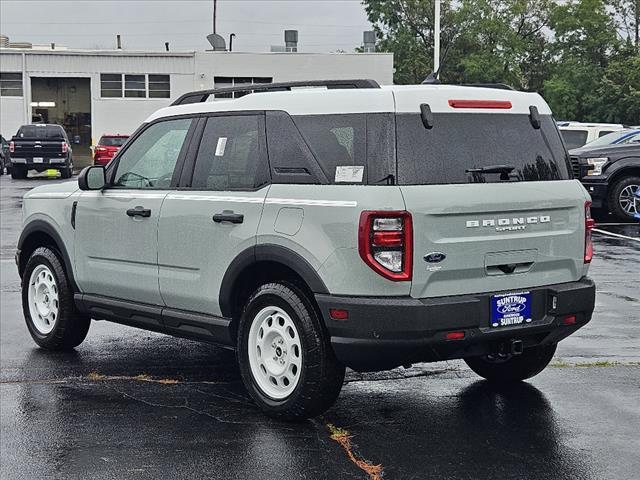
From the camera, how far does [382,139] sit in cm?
538

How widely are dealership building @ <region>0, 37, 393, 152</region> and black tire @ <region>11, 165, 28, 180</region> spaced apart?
15.6 metres

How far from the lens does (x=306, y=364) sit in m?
5.54

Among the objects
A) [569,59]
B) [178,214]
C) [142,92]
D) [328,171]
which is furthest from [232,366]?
[569,59]

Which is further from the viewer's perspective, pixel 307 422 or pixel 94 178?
pixel 94 178

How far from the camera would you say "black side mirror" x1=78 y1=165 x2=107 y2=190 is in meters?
7.14

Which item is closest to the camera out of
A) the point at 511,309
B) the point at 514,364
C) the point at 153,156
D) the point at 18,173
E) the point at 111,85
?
the point at 511,309

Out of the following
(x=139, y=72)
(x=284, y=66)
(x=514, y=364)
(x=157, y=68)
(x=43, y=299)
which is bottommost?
(x=514, y=364)

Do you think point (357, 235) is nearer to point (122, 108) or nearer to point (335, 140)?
point (335, 140)

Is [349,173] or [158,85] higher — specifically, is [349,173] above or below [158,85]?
below

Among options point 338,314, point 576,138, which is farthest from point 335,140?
point 576,138

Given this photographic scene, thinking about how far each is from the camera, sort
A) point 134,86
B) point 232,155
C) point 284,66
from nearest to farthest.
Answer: point 232,155, point 284,66, point 134,86

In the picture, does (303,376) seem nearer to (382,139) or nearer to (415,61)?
(382,139)

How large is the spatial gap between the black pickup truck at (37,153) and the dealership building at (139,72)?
15789 millimetres

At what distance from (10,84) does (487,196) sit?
4870 cm
